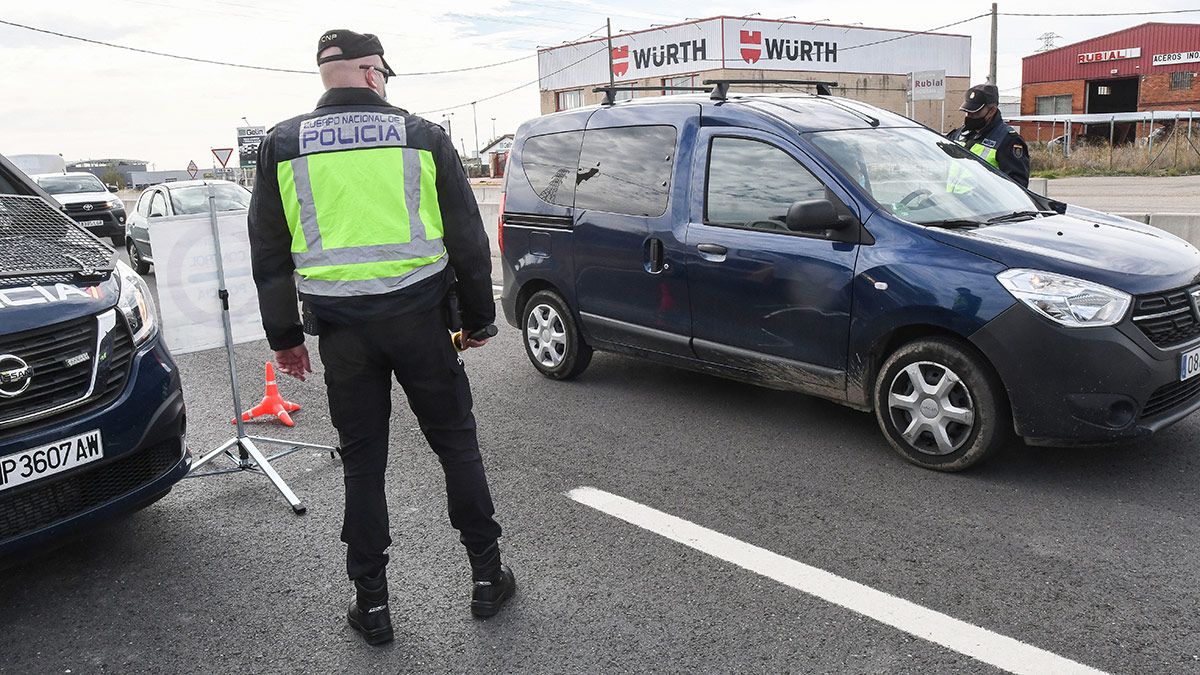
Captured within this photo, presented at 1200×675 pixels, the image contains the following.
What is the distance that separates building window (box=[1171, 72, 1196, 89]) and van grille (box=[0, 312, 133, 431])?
59473mm

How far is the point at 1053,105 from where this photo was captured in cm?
5725

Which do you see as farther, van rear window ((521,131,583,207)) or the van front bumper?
van rear window ((521,131,583,207))

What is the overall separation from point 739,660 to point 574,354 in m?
3.64

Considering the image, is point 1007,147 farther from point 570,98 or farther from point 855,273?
point 570,98

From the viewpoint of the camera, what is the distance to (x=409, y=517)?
14.0 ft

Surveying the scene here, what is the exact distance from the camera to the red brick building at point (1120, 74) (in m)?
51.1

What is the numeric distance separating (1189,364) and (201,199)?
1384 centimetres

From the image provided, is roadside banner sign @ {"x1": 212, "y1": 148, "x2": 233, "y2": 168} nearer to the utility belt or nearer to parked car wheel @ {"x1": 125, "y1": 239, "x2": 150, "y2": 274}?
parked car wheel @ {"x1": 125, "y1": 239, "x2": 150, "y2": 274}

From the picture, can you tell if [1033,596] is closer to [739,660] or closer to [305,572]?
[739,660]

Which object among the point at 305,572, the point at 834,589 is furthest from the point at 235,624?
the point at 834,589

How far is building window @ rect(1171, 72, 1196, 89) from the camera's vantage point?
167ft

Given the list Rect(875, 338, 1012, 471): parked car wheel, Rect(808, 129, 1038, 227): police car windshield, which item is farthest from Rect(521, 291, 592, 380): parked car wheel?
Rect(875, 338, 1012, 471): parked car wheel

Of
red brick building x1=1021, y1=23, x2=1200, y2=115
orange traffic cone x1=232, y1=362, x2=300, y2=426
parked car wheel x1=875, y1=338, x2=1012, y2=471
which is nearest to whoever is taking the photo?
parked car wheel x1=875, y1=338, x2=1012, y2=471

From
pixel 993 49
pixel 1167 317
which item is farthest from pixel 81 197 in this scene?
pixel 993 49
